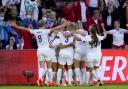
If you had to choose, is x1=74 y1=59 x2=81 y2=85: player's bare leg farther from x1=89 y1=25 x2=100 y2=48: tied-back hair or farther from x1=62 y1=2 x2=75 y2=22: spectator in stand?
x1=62 y1=2 x2=75 y2=22: spectator in stand

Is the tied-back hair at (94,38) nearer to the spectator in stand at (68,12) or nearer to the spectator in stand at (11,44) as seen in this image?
the spectator in stand at (68,12)

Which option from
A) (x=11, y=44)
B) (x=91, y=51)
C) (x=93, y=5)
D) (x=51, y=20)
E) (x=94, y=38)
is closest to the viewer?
(x=94, y=38)

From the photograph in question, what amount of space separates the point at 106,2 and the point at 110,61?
3.80 meters

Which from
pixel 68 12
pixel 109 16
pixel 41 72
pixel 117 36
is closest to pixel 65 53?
pixel 41 72

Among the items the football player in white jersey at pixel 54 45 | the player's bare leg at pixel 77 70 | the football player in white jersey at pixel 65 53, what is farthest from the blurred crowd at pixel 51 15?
the player's bare leg at pixel 77 70

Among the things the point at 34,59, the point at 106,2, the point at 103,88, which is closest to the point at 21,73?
the point at 34,59

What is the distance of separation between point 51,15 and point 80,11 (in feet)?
5.33

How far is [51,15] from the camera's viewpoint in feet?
85.0

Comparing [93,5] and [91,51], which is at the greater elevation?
[93,5]

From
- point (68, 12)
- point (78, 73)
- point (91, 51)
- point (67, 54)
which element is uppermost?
point (68, 12)

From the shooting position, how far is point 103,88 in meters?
21.8

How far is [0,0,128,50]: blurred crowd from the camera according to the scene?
25328mm

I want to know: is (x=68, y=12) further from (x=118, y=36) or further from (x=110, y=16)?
(x=118, y=36)

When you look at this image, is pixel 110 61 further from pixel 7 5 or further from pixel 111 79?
pixel 7 5
